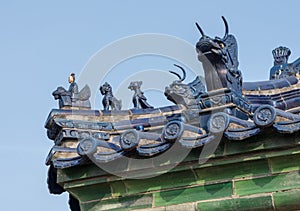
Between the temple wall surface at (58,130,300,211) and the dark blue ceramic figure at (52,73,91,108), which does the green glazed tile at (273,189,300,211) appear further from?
the dark blue ceramic figure at (52,73,91,108)

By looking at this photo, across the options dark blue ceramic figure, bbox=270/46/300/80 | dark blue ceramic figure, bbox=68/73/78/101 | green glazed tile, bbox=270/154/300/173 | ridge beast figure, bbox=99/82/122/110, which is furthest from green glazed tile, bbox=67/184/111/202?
dark blue ceramic figure, bbox=270/46/300/80

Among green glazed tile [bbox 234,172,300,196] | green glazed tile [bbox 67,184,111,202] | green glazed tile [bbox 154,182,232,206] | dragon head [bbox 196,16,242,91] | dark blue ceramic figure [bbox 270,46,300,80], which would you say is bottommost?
green glazed tile [bbox 234,172,300,196]

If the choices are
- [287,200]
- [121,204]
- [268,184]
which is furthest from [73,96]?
[287,200]

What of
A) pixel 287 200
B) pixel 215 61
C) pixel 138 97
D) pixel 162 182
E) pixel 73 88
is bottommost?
pixel 287 200

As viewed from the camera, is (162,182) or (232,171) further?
(162,182)

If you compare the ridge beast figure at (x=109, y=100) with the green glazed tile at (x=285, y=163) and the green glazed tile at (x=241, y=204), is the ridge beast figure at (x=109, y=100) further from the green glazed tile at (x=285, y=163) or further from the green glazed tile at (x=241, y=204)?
the green glazed tile at (x=285, y=163)

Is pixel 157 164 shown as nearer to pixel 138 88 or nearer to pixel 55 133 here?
pixel 55 133

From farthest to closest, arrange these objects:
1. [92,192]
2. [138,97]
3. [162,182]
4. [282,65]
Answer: [282,65] < [138,97] < [92,192] < [162,182]

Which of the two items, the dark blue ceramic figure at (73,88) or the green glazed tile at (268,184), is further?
the dark blue ceramic figure at (73,88)

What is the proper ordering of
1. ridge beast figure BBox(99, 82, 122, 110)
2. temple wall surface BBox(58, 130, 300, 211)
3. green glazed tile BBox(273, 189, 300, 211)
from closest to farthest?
green glazed tile BBox(273, 189, 300, 211)
temple wall surface BBox(58, 130, 300, 211)
ridge beast figure BBox(99, 82, 122, 110)

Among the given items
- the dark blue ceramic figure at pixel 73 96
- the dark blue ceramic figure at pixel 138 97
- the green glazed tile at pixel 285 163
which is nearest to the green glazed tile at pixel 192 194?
the green glazed tile at pixel 285 163

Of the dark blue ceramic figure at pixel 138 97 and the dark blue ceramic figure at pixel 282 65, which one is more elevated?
the dark blue ceramic figure at pixel 282 65

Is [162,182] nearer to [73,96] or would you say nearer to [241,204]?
[241,204]

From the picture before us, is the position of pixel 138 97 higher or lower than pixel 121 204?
higher
